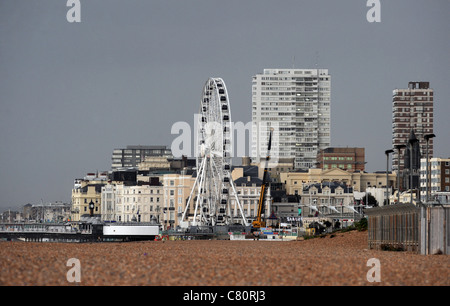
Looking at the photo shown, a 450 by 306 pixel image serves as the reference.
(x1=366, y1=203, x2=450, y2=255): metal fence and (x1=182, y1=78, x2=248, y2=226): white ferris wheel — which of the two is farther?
(x1=182, y1=78, x2=248, y2=226): white ferris wheel

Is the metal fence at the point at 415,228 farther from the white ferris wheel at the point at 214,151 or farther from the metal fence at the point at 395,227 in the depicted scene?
the white ferris wheel at the point at 214,151

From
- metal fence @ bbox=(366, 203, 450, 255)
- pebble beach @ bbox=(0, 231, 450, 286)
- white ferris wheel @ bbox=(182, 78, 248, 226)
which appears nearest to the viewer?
pebble beach @ bbox=(0, 231, 450, 286)

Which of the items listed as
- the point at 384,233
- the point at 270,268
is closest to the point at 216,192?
the point at 384,233

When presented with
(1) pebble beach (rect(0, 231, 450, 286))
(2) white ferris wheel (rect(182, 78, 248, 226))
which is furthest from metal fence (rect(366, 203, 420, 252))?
(2) white ferris wheel (rect(182, 78, 248, 226))

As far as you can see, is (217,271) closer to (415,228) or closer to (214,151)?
(415,228)

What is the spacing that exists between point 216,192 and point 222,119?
1524cm

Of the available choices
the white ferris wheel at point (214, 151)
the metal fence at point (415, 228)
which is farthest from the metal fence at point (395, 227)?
the white ferris wheel at point (214, 151)

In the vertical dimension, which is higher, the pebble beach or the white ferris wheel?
the white ferris wheel

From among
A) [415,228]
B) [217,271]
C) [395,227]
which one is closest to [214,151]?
[395,227]

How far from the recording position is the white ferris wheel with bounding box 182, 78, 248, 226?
10688 centimetres

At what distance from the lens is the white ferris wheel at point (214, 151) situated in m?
107

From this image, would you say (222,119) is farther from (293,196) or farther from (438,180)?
(293,196)

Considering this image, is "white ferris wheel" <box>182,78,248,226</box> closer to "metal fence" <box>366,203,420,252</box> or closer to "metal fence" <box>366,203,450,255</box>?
"metal fence" <box>366,203,420,252</box>

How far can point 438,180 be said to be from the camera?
467ft
